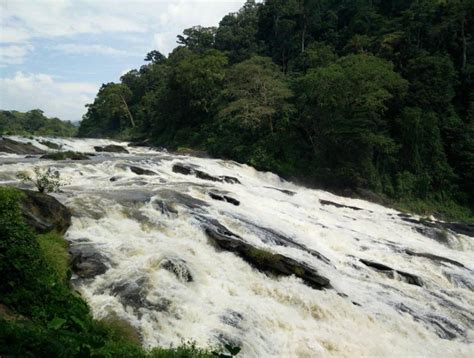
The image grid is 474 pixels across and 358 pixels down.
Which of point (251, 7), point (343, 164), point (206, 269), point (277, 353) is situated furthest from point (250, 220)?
point (251, 7)

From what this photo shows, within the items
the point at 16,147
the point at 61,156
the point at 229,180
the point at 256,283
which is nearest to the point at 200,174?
the point at 229,180

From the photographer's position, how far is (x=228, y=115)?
36.6 metres

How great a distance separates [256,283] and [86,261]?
4306mm

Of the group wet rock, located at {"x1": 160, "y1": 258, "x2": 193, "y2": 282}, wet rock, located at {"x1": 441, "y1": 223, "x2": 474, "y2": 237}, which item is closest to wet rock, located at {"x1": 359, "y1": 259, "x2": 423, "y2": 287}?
wet rock, located at {"x1": 160, "y1": 258, "x2": 193, "y2": 282}

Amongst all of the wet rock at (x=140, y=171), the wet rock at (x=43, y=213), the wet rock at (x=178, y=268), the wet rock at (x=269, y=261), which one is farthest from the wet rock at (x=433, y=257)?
the wet rock at (x=140, y=171)

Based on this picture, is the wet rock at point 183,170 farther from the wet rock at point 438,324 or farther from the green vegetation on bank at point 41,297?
the green vegetation on bank at point 41,297

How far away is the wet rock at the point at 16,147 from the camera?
27.7 meters

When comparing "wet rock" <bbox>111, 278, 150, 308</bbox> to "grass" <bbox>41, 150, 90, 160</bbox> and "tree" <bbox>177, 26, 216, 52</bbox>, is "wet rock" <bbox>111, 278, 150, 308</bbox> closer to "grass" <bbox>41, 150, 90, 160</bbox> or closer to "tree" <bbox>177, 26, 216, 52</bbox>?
"grass" <bbox>41, 150, 90, 160</bbox>

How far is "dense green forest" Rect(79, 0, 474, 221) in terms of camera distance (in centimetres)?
2950

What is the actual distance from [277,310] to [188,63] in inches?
1462

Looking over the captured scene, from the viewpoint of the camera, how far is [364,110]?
2895 centimetres

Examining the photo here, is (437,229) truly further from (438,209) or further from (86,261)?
(86,261)

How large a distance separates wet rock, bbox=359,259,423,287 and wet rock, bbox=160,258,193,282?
6.91m

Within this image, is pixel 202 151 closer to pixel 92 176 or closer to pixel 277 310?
pixel 92 176
